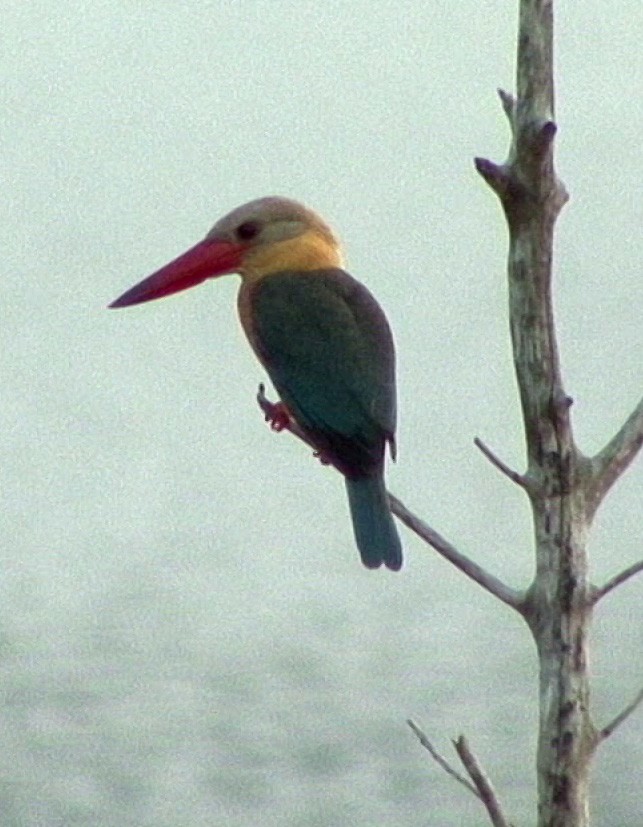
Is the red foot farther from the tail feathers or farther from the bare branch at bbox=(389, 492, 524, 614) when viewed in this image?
the bare branch at bbox=(389, 492, 524, 614)

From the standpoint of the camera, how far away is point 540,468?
Result: 1764 mm

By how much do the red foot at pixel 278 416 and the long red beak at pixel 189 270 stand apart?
0.51 feet

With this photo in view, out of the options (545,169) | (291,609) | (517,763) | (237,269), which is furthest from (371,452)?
(291,609)

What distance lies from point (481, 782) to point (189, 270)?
2.97 feet

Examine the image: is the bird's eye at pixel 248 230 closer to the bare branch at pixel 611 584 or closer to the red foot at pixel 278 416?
the red foot at pixel 278 416

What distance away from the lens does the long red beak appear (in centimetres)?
238

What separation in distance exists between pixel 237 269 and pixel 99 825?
9.08m

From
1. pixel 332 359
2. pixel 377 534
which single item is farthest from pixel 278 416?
pixel 377 534

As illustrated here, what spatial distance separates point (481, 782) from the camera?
172 cm

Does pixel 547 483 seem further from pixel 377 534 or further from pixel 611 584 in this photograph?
pixel 377 534

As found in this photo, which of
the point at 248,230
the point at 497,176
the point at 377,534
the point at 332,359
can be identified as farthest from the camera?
the point at 248,230

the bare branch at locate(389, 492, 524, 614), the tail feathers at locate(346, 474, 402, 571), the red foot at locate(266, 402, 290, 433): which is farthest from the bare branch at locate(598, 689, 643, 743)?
the red foot at locate(266, 402, 290, 433)

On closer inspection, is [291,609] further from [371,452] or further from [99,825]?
[371,452]

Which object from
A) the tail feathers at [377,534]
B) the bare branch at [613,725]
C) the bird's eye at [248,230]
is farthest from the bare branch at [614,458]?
the bird's eye at [248,230]
